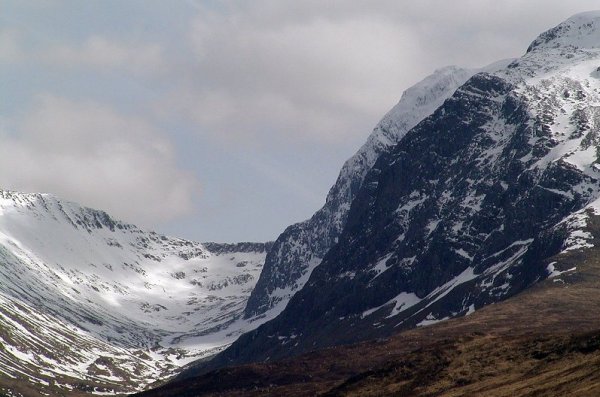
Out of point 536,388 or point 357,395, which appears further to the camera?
point 357,395

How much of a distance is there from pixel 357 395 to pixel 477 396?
1644 inches

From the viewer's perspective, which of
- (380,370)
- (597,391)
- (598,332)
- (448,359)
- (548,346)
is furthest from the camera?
(380,370)

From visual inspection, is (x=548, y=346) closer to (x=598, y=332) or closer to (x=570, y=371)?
(x=598, y=332)

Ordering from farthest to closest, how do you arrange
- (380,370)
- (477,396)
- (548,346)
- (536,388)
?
(380,370)
(548,346)
(477,396)
(536,388)

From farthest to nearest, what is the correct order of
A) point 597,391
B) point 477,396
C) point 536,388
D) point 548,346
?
point 548,346
point 477,396
point 536,388
point 597,391

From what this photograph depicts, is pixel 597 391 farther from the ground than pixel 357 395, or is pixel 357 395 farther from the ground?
pixel 357 395

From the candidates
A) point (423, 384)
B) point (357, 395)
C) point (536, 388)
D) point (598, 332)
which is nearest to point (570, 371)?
point (536, 388)

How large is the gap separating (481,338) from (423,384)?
2492 centimetres

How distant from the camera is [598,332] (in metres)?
145

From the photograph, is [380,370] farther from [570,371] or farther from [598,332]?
[570,371]

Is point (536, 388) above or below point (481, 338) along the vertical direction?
below

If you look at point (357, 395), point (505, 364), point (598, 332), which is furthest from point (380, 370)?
point (598, 332)

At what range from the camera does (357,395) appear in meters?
174

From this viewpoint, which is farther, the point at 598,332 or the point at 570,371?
the point at 598,332
